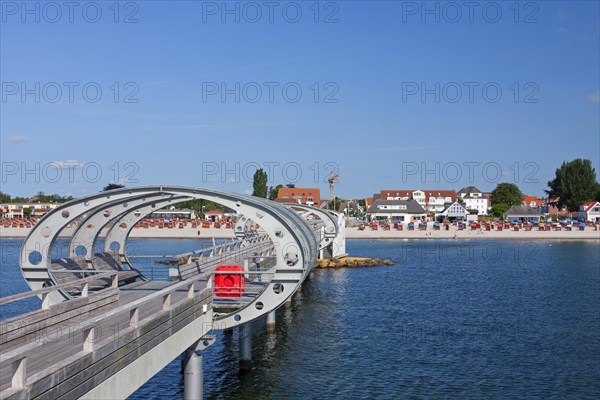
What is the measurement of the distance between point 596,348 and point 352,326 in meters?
10.4

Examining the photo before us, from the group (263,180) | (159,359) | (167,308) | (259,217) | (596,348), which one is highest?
(263,180)

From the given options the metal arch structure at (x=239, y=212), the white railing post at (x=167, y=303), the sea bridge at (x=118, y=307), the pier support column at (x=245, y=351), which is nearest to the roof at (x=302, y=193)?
the sea bridge at (x=118, y=307)

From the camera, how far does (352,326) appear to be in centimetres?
3050

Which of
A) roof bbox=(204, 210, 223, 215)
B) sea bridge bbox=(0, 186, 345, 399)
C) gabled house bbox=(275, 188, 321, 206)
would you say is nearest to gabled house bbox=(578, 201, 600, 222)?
gabled house bbox=(275, 188, 321, 206)

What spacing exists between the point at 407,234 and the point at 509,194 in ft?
241

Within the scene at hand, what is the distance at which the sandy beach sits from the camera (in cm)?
11088

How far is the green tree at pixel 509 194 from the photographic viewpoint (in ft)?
577

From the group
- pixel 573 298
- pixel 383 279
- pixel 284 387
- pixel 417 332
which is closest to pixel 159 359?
pixel 284 387

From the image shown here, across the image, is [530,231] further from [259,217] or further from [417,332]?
[259,217]

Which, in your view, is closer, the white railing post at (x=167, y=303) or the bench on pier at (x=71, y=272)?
the white railing post at (x=167, y=303)

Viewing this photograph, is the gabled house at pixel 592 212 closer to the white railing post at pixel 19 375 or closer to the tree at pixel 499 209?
the tree at pixel 499 209

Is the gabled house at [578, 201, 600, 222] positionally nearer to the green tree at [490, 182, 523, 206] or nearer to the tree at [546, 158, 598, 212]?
the tree at [546, 158, 598, 212]

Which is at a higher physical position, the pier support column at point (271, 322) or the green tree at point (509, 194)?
the green tree at point (509, 194)

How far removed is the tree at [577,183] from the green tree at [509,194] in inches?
804
